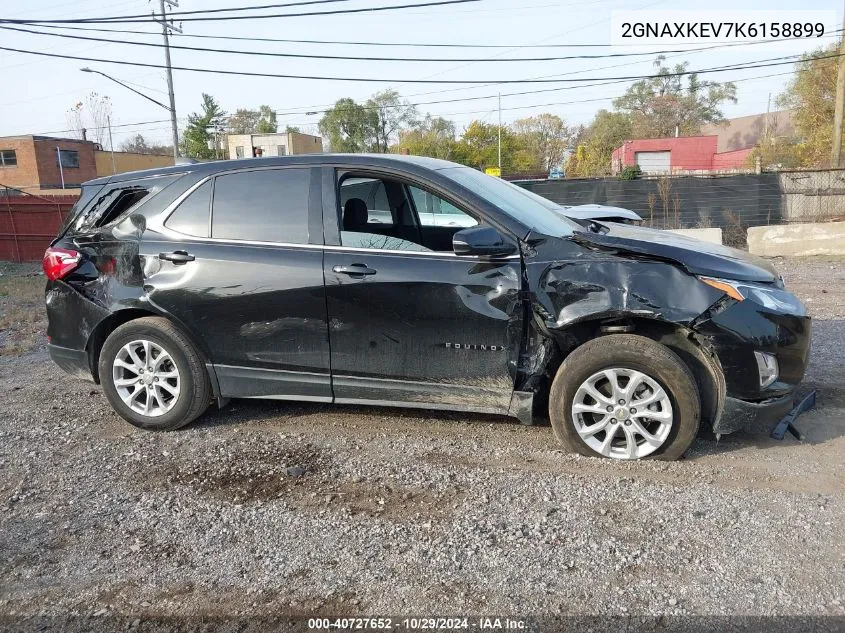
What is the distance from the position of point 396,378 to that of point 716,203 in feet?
51.6

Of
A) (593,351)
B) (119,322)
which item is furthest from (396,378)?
(119,322)

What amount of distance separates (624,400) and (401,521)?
1451 mm

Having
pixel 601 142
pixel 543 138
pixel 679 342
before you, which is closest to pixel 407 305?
pixel 679 342

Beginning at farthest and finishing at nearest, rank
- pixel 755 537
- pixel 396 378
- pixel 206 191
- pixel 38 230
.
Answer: pixel 38 230 < pixel 206 191 < pixel 396 378 < pixel 755 537

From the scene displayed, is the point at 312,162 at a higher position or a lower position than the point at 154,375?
higher

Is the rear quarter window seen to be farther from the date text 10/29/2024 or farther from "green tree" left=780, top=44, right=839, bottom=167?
"green tree" left=780, top=44, right=839, bottom=167

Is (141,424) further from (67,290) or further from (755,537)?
(755,537)

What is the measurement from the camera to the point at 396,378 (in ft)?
13.4

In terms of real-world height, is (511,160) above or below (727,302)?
above

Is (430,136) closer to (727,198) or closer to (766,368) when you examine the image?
(727,198)

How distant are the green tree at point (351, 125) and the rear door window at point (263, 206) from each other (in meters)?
51.2

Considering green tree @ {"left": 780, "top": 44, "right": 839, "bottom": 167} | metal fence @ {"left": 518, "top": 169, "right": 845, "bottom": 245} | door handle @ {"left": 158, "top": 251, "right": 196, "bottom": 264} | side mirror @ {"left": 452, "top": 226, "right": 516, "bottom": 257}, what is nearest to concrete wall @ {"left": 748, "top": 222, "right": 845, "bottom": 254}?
metal fence @ {"left": 518, "top": 169, "right": 845, "bottom": 245}

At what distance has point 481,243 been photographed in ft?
12.2

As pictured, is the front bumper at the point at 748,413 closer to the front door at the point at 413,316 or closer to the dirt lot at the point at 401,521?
the dirt lot at the point at 401,521
